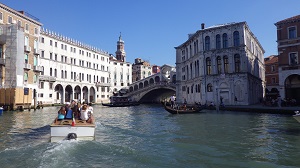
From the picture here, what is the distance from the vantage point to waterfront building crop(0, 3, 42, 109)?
98.4 ft

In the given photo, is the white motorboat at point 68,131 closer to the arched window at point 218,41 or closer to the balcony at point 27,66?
the arched window at point 218,41

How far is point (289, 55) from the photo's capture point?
27.5 meters

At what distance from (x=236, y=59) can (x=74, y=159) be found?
89.7 feet

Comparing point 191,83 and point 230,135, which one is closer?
point 230,135

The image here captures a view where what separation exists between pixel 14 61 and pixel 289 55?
3244cm

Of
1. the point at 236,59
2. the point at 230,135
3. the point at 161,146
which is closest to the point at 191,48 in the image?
the point at 236,59

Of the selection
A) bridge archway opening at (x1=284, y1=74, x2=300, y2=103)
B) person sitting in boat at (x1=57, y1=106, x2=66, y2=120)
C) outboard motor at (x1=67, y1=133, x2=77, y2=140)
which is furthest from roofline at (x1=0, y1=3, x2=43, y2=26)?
bridge archway opening at (x1=284, y1=74, x2=300, y2=103)

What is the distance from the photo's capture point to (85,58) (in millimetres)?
55344

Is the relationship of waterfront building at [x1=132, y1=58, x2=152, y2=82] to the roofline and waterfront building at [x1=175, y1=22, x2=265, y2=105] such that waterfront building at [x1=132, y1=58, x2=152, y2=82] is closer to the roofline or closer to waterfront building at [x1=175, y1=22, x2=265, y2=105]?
the roofline

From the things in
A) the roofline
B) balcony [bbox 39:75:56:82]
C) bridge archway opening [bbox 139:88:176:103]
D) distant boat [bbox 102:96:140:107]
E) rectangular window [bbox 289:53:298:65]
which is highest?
the roofline

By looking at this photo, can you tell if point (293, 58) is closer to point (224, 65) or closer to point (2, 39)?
point (224, 65)

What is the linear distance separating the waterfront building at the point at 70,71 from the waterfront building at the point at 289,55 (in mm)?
35701

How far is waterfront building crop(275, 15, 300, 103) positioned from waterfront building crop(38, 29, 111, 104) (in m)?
35.7

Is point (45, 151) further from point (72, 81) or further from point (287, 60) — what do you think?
point (72, 81)
